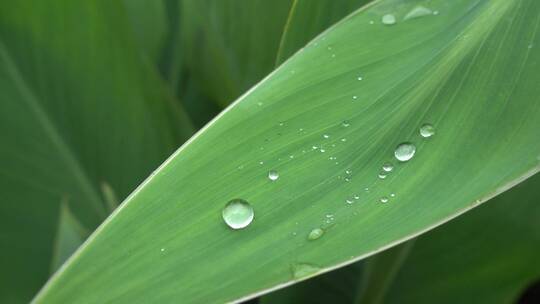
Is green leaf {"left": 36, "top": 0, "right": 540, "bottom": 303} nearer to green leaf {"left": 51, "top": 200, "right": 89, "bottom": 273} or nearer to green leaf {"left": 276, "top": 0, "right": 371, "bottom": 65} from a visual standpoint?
green leaf {"left": 276, "top": 0, "right": 371, "bottom": 65}

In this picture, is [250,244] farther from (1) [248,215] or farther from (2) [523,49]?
(2) [523,49]

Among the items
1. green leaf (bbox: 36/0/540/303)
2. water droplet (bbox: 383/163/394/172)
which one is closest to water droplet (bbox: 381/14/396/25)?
green leaf (bbox: 36/0/540/303)

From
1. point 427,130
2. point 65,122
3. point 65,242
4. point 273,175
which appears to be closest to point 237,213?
point 273,175

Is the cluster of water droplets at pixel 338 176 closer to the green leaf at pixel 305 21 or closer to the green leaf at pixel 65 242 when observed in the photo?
the green leaf at pixel 305 21

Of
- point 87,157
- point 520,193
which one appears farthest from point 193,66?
point 520,193

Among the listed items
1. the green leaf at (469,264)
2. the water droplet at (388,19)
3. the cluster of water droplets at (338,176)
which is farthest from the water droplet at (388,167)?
the green leaf at (469,264)

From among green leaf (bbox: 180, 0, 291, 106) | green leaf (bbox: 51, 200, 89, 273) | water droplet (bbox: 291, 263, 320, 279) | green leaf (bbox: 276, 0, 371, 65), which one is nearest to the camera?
water droplet (bbox: 291, 263, 320, 279)

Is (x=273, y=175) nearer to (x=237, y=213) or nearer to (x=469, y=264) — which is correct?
(x=237, y=213)
